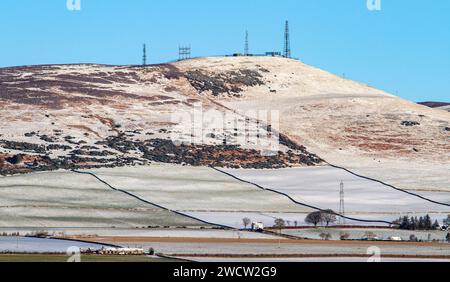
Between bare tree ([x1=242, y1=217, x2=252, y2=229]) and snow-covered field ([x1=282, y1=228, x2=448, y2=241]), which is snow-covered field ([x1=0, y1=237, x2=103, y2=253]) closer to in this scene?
snow-covered field ([x1=282, y1=228, x2=448, y2=241])

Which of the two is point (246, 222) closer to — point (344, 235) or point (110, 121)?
point (344, 235)

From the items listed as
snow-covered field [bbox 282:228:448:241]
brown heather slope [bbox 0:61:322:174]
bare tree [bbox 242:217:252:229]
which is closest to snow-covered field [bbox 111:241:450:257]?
snow-covered field [bbox 282:228:448:241]

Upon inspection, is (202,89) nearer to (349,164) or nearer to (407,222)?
(349,164)

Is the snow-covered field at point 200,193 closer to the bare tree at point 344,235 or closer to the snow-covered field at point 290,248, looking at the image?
the bare tree at point 344,235

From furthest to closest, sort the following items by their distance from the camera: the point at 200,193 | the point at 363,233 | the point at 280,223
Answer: the point at 200,193, the point at 280,223, the point at 363,233

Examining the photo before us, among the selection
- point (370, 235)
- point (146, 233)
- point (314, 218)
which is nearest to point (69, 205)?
point (146, 233)

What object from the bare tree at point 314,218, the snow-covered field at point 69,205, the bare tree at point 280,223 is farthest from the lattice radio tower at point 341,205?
the snow-covered field at point 69,205
